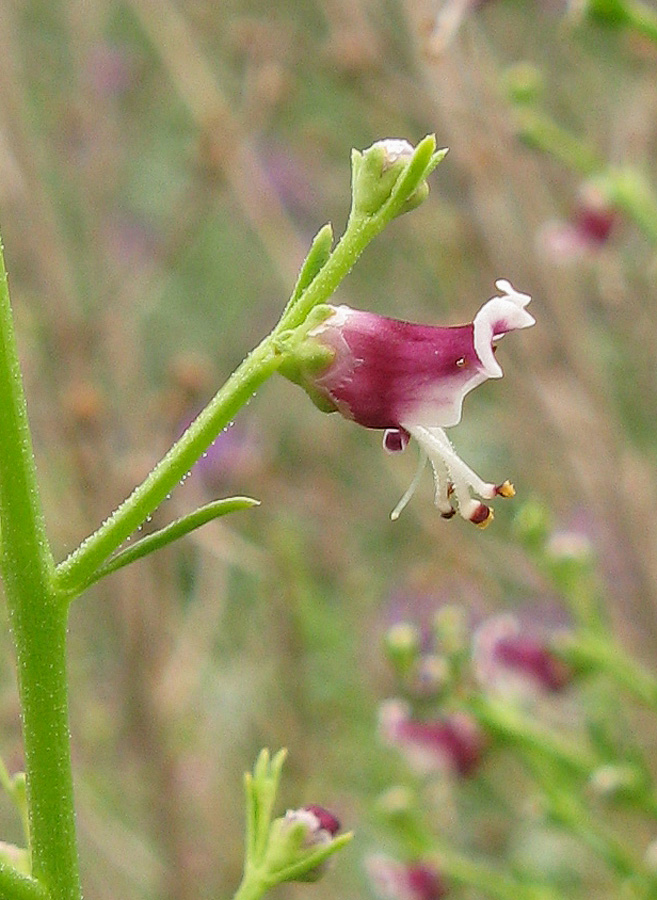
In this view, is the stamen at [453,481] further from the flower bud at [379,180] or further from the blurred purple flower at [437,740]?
the blurred purple flower at [437,740]

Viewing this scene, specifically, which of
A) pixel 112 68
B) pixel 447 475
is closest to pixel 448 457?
pixel 447 475

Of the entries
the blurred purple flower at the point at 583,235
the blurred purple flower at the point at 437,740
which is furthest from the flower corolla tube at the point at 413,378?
the blurred purple flower at the point at 583,235

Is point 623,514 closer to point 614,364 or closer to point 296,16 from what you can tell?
point 614,364

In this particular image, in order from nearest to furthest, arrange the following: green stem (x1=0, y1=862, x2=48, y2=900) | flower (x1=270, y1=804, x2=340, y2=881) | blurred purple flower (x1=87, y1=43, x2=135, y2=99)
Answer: green stem (x1=0, y1=862, x2=48, y2=900) → flower (x1=270, y1=804, x2=340, y2=881) → blurred purple flower (x1=87, y1=43, x2=135, y2=99)

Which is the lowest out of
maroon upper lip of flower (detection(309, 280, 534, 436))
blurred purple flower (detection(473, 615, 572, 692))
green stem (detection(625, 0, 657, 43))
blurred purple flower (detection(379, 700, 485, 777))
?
maroon upper lip of flower (detection(309, 280, 534, 436))

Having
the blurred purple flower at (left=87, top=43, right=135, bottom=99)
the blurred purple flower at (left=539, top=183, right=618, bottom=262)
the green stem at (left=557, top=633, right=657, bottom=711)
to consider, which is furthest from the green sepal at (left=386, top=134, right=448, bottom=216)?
the blurred purple flower at (left=87, top=43, right=135, bottom=99)

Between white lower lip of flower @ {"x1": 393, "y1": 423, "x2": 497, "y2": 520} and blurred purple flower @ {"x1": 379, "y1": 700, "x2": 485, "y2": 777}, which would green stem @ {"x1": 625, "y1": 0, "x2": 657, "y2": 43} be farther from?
white lower lip of flower @ {"x1": 393, "y1": 423, "x2": 497, "y2": 520}

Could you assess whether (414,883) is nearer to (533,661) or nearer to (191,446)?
(533,661)
